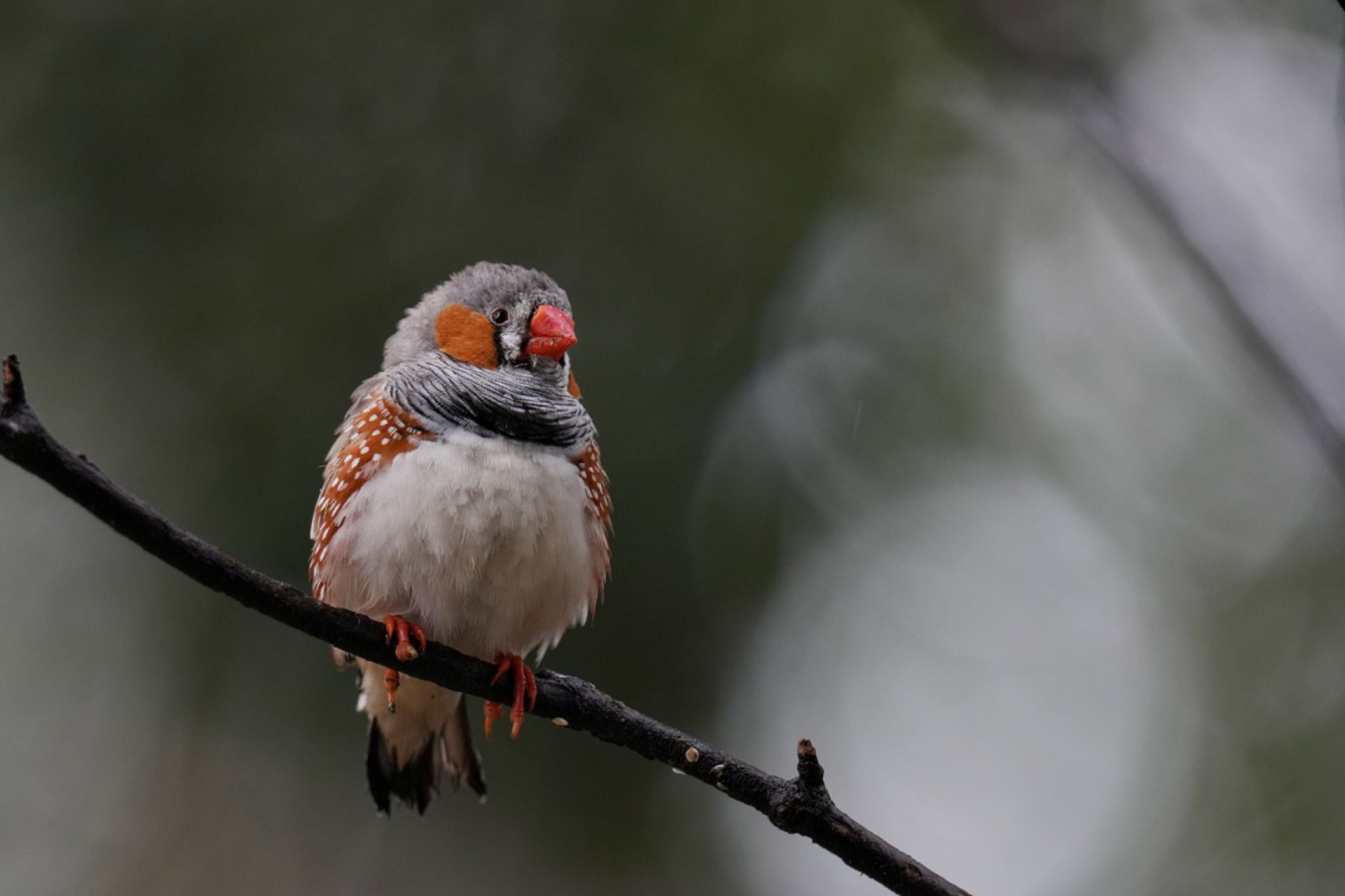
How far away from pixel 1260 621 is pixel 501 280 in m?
6.44

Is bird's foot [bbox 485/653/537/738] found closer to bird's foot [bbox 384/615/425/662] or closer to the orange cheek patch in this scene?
bird's foot [bbox 384/615/425/662]

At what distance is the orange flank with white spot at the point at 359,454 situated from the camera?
3486 mm

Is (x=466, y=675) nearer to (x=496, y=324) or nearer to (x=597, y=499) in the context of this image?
(x=597, y=499)

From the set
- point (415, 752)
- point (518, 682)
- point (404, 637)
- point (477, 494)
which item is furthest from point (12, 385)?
point (415, 752)

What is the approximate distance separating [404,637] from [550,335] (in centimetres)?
112

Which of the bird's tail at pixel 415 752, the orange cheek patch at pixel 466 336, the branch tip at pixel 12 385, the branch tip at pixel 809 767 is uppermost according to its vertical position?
the orange cheek patch at pixel 466 336

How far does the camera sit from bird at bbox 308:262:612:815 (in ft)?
11.2

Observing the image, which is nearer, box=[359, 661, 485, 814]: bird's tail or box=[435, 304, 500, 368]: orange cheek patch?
box=[435, 304, 500, 368]: orange cheek patch

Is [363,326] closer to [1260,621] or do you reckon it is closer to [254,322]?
[254,322]

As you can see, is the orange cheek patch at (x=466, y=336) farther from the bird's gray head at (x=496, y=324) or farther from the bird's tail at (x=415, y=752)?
the bird's tail at (x=415, y=752)

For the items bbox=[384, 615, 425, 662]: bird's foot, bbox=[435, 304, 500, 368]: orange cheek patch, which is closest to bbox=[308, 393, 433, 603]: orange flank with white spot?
bbox=[435, 304, 500, 368]: orange cheek patch

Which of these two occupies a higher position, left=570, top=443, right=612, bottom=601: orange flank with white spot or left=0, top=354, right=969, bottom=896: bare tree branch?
left=570, top=443, right=612, bottom=601: orange flank with white spot

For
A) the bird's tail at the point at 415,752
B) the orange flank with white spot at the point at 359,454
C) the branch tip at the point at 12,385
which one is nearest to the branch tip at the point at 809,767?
the orange flank with white spot at the point at 359,454

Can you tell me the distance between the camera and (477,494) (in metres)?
3.38
